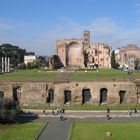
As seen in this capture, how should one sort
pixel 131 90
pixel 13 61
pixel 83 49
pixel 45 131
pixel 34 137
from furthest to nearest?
pixel 13 61, pixel 83 49, pixel 131 90, pixel 45 131, pixel 34 137

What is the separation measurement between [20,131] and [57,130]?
329cm

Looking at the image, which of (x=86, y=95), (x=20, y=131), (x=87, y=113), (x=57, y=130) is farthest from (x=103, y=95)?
(x=20, y=131)

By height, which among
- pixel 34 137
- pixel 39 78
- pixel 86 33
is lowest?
pixel 34 137

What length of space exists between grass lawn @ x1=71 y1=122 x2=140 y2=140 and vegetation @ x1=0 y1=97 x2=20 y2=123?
6.39 metres

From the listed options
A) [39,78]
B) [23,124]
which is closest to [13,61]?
[39,78]

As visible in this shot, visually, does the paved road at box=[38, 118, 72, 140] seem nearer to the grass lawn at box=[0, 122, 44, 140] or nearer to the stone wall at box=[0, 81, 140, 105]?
the grass lawn at box=[0, 122, 44, 140]

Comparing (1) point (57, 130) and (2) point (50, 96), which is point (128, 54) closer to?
(2) point (50, 96)

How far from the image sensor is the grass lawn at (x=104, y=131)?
34.8 meters

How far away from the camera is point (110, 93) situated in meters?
55.2

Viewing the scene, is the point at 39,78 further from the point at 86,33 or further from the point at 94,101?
the point at 86,33

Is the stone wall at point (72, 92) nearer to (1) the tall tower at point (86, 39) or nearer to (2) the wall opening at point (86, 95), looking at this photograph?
(2) the wall opening at point (86, 95)

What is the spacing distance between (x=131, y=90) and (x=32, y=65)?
60.4 metres

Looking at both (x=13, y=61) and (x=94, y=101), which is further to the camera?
(x=13, y=61)

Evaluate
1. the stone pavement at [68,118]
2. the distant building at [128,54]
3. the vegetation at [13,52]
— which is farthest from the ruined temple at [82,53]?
the stone pavement at [68,118]
